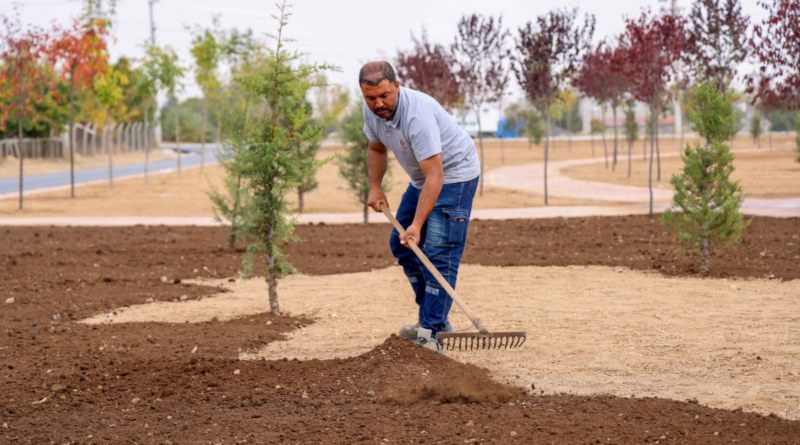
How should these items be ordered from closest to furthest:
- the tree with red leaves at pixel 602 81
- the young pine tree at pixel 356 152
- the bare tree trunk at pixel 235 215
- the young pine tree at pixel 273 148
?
the young pine tree at pixel 273 148
the bare tree trunk at pixel 235 215
the young pine tree at pixel 356 152
the tree with red leaves at pixel 602 81

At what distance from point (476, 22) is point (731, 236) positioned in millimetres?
16389

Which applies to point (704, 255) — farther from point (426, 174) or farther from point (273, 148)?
point (426, 174)

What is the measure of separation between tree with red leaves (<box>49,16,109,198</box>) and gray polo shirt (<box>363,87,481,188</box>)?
19192mm

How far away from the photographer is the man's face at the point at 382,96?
227 inches

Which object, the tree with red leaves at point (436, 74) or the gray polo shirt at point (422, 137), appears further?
the tree with red leaves at point (436, 74)

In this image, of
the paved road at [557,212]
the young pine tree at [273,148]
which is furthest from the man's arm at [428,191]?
the paved road at [557,212]

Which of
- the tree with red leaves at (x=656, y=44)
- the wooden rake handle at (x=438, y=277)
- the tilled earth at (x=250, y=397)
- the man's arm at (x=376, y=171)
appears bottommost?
the tilled earth at (x=250, y=397)

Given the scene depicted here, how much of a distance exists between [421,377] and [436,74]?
23.6 m

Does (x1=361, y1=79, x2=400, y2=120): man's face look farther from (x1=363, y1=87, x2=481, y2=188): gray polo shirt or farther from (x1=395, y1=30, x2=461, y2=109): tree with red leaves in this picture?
(x1=395, y1=30, x2=461, y2=109): tree with red leaves

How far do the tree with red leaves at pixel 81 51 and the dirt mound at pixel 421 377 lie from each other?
63.9 ft

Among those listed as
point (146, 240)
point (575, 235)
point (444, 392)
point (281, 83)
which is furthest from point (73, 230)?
point (444, 392)

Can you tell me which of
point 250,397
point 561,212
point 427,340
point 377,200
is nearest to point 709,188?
point 377,200

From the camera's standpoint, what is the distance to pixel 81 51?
24.9 meters

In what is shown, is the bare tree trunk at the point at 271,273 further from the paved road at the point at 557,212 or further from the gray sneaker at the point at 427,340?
the paved road at the point at 557,212
